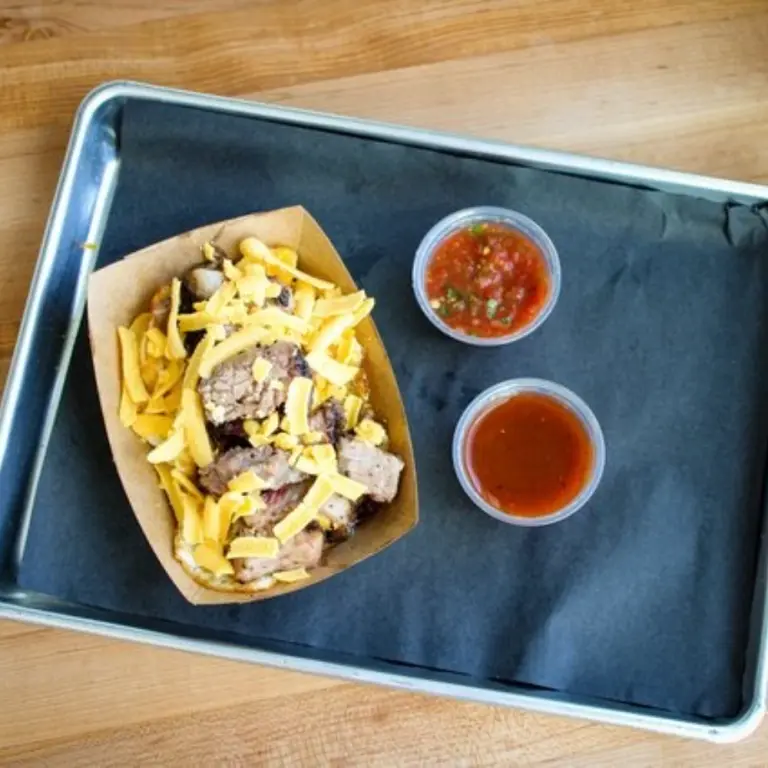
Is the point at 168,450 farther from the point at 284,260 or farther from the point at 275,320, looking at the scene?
the point at 284,260

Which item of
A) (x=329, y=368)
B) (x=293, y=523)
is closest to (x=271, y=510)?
(x=293, y=523)

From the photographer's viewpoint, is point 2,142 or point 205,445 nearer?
point 205,445

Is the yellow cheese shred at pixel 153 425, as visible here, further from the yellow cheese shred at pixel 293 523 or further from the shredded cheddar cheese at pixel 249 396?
the yellow cheese shred at pixel 293 523

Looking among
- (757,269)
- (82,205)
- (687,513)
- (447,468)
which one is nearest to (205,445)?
(447,468)

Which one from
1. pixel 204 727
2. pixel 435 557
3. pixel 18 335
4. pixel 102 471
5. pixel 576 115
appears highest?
pixel 576 115

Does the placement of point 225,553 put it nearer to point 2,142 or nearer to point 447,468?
point 447,468
